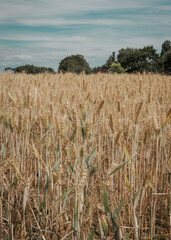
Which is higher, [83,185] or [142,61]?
[142,61]

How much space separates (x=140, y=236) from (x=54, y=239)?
363 millimetres

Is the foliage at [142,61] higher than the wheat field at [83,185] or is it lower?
higher

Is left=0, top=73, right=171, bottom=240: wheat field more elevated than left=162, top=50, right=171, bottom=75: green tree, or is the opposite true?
left=162, top=50, right=171, bottom=75: green tree

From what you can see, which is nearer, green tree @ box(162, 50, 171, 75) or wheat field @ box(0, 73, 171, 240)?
wheat field @ box(0, 73, 171, 240)

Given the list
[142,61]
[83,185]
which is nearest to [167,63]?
[142,61]

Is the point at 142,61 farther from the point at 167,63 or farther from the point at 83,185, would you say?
the point at 83,185

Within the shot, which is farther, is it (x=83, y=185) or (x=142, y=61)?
(x=142, y=61)

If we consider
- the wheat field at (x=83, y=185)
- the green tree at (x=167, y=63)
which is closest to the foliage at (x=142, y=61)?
the green tree at (x=167, y=63)

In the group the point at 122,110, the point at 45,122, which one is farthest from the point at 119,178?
the point at 45,122

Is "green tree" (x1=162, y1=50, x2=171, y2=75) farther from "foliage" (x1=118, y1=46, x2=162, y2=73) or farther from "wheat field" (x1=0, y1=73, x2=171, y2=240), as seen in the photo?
"wheat field" (x1=0, y1=73, x2=171, y2=240)

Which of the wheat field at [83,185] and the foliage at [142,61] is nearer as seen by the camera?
the wheat field at [83,185]

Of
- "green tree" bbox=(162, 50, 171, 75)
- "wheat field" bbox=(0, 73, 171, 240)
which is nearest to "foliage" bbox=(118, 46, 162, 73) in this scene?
"green tree" bbox=(162, 50, 171, 75)

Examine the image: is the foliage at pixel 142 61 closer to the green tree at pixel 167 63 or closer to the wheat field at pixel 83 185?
the green tree at pixel 167 63

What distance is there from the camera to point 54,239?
2.93ft
